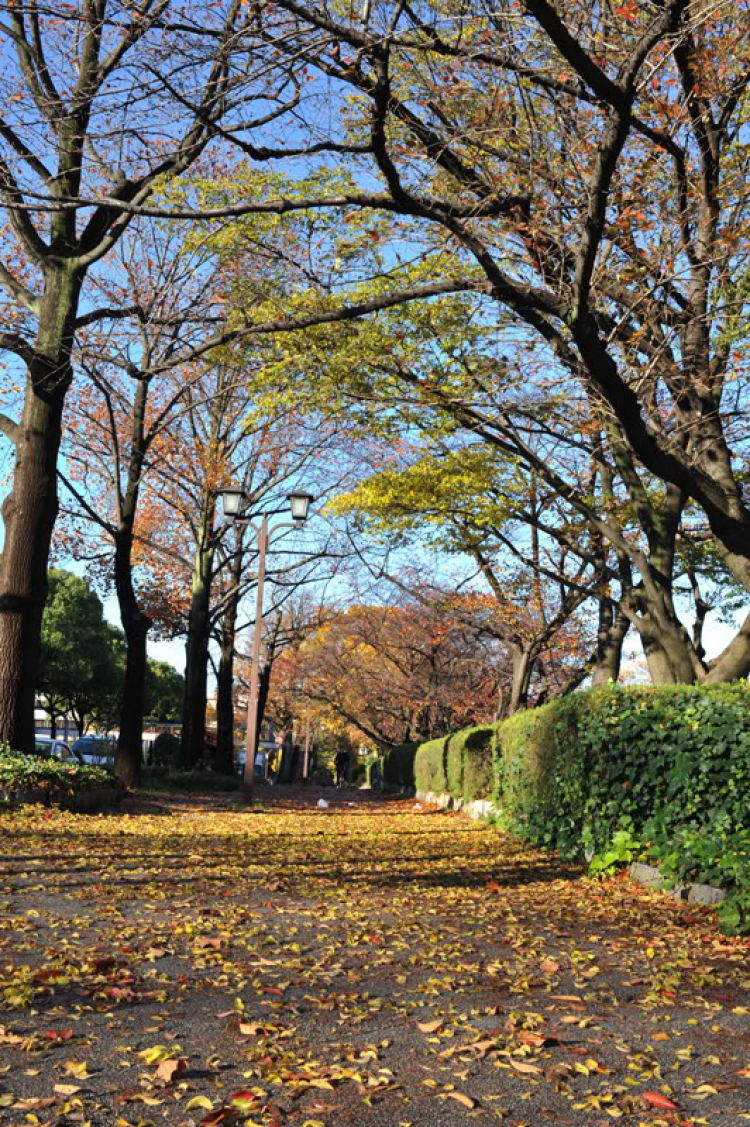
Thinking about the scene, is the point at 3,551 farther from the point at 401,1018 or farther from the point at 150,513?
the point at 150,513

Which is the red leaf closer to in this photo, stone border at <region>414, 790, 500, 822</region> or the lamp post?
stone border at <region>414, 790, 500, 822</region>

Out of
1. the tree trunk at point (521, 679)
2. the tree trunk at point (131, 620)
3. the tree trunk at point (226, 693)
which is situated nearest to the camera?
the tree trunk at point (131, 620)

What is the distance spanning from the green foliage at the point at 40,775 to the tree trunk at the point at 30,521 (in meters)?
0.69

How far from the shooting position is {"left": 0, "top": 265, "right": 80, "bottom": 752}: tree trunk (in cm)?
1201

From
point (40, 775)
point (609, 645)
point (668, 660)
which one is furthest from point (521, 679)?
point (40, 775)

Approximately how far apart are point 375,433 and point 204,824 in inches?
241

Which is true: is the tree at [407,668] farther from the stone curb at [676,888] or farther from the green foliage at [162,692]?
the stone curb at [676,888]

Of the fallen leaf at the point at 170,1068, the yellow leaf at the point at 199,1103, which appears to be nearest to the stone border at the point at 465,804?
the fallen leaf at the point at 170,1068

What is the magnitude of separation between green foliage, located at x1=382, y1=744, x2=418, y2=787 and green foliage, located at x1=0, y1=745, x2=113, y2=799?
17.9 meters

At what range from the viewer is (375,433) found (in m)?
14.1

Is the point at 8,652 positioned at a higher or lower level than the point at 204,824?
higher

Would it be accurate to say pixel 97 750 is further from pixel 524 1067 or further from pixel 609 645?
pixel 524 1067

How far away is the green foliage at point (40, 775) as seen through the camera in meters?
10.7

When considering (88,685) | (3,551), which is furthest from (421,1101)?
(88,685)
